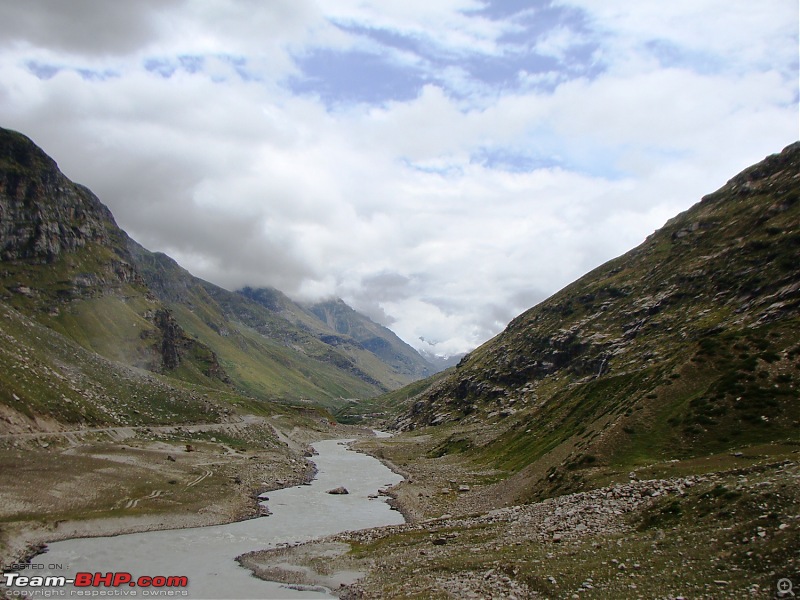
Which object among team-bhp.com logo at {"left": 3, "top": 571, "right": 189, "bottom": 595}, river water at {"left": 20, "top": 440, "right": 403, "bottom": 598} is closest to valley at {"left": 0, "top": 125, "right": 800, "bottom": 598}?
river water at {"left": 20, "top": 440, "right": 403, "bottom": 598}

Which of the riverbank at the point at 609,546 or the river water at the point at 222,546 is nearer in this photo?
the riverbank at the point at 609,546

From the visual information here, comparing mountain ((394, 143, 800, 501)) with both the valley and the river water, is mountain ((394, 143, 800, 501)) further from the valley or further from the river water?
the river water

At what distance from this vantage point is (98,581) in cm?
4472

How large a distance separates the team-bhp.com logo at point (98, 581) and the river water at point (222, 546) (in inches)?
36.6

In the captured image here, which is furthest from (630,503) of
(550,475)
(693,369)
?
(693,369)

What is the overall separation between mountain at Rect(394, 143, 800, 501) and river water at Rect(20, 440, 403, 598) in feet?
90.6

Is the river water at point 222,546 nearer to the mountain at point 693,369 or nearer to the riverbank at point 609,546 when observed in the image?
the riverbank at point 609,546

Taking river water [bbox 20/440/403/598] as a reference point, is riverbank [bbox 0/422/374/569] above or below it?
above

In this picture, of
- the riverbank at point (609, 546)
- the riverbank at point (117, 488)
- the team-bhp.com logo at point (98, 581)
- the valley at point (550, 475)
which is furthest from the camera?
the riverbank at point (117, 488)

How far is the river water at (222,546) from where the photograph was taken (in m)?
44.4

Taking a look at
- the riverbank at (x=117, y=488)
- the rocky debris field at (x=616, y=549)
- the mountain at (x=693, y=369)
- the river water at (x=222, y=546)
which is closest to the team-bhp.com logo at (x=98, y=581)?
the river water at (x=222, y=546)

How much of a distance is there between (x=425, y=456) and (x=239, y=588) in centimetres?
12929

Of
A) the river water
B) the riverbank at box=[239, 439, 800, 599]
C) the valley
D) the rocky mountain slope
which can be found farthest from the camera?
the river water

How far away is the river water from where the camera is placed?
4441 cm
